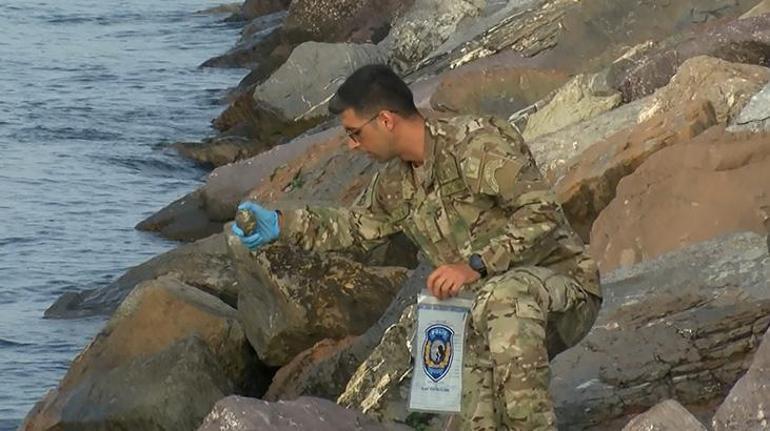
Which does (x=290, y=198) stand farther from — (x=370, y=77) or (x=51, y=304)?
(x=370, y=77)

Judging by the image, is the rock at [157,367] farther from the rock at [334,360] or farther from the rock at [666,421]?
the rock at [666,421]

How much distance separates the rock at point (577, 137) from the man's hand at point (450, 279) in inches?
195

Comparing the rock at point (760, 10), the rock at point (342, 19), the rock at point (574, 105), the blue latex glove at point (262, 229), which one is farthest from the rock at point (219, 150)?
the blue latex glove at point (262, 229)

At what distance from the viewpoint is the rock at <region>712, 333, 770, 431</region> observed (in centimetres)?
664

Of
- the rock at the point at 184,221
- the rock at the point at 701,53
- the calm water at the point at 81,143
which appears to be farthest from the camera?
the rock at the point at 184,221

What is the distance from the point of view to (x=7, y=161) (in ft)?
76.4

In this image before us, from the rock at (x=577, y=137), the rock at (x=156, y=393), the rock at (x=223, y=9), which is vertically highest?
the rock at (x=156, y=393)

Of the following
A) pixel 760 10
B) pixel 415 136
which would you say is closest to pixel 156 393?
pixel 415 136

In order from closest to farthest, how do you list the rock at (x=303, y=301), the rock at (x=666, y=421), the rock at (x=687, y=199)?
the rock at (x=666, y=421), the rock at (x=687, y=199), the rock at (x=303, y=301)

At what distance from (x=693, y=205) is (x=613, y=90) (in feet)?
12.7

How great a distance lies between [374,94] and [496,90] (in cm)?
884

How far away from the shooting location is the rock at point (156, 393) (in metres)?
10.6

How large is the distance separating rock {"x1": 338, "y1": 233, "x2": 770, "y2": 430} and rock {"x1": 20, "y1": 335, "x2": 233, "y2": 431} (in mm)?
2508

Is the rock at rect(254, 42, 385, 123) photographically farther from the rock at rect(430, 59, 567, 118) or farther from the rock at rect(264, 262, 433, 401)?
the rock at rect(264, 262, 433, 401)
